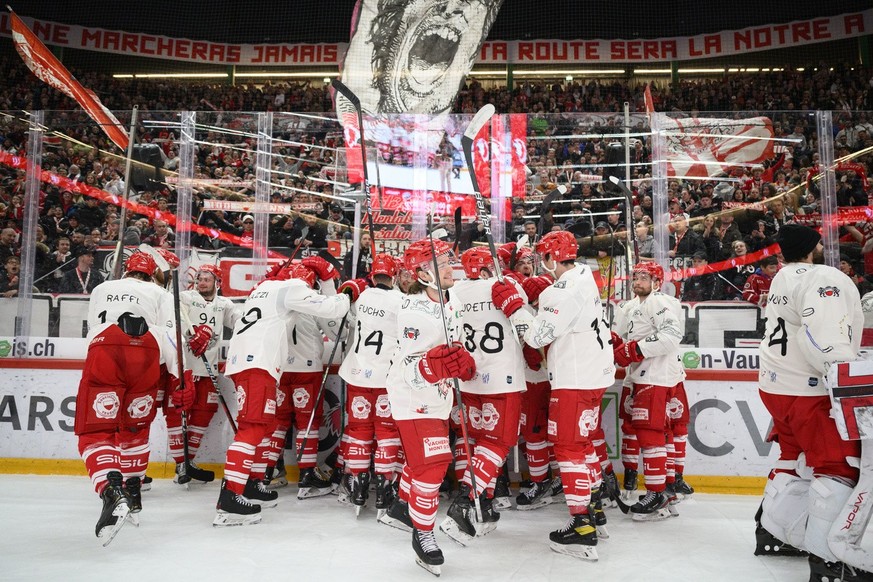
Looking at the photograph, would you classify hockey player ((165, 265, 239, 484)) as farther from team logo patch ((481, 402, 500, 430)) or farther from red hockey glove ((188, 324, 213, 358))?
team logo patch ((481, 402, 500, 430))

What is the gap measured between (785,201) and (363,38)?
5.44m

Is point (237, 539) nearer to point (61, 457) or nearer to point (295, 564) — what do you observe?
point (295, 564)

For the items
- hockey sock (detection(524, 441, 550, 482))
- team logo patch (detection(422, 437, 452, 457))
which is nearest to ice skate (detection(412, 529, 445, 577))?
team logo patch (detection(422, 437, 452, 457))

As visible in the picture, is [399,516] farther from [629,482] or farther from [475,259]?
[629,482]

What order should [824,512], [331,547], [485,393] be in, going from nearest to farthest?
1. [824,512]
2. [331,547]
3. [485,393]

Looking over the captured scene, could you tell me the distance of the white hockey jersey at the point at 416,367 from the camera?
3422 mm

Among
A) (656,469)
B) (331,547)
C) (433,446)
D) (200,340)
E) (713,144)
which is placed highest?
(713,144)

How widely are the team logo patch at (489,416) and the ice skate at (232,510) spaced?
Result: 147 cm

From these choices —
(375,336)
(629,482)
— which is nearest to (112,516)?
(375,336)

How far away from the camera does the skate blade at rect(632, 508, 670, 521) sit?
4.36 meters

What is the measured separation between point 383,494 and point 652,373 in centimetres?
191

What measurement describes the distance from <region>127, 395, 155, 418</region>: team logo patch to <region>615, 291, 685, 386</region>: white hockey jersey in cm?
318

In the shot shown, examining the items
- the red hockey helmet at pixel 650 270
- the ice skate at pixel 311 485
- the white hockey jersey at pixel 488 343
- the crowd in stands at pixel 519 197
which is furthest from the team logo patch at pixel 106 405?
the red hockey helmet at pixel 650 270

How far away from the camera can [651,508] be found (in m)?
4.34
